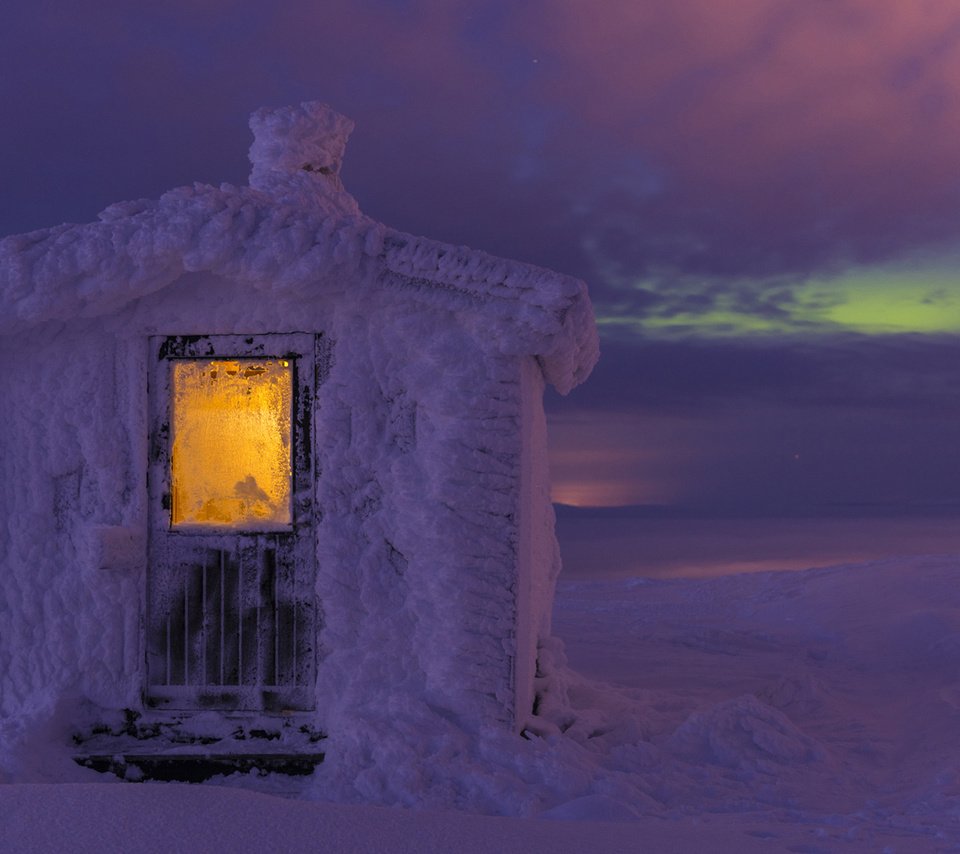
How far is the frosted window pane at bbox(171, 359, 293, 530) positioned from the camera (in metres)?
7.32

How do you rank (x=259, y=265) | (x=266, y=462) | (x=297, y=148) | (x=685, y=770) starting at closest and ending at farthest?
(x=259, y=265)
(x=685, y=770)
(x=266, y=462)
(x=297, y=148)

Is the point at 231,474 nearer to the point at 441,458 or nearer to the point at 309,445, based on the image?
the point at 309,445

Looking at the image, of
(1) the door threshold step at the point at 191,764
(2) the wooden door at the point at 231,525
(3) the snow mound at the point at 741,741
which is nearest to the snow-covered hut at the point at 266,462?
(2) the wooden door at the point at 231,525

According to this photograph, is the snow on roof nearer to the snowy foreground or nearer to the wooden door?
the wooden door

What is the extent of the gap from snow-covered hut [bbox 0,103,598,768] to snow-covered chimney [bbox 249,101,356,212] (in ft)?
1.56

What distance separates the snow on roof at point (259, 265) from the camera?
22.4ft

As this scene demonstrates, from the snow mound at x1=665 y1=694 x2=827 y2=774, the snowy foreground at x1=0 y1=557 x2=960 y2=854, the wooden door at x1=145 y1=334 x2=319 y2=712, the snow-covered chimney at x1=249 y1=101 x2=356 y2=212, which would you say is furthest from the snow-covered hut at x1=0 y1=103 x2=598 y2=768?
the snow mound at x1=665 y1=694 x2=827 y2=774

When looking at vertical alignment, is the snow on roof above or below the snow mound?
above

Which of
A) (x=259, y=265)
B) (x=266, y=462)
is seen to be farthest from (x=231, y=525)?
(x=259, y=265)

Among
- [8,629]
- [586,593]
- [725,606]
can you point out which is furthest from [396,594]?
[586,593]

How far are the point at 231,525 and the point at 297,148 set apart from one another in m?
2.67

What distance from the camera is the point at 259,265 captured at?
22.4ft

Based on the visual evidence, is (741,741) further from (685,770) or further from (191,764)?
(191,764)

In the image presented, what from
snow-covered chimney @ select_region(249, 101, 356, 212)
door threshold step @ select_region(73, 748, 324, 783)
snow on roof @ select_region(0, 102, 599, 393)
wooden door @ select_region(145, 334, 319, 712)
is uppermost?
snow-covered chimney @ select_region(249, 101, 356, 212)
